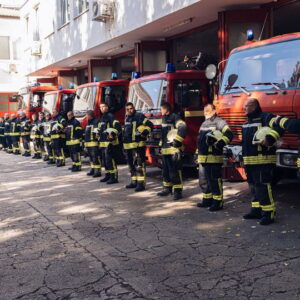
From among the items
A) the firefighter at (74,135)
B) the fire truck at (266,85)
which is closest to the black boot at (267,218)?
the fire truck at (266,85)

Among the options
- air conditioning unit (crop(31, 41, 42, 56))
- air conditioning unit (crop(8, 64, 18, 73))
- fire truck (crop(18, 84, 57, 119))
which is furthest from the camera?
air conditioning unit (crop(8, 64, 18, 73))

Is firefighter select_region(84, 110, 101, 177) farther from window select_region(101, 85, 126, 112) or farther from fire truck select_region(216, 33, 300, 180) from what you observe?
fire truck select_region(216, 33, 300, 180)

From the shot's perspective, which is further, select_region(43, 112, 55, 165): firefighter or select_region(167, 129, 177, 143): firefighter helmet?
select_region(43, 112, 55, 165): firefighter

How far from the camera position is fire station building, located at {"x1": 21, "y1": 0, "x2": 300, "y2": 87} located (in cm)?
1012

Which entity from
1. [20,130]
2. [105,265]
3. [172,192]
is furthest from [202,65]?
[20,130]

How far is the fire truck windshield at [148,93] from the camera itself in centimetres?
896

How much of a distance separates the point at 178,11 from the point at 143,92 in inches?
92.9

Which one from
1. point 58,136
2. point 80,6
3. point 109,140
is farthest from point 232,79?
point 80,6

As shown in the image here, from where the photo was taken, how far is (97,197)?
7961 mm

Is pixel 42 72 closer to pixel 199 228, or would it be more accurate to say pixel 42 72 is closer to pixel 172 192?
pixel 172 192

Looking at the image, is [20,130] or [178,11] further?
[20,130]

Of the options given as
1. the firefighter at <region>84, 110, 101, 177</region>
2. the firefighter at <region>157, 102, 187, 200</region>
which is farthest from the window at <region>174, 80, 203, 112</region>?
the firefighter at <region>84, 110, 101, 177</region>

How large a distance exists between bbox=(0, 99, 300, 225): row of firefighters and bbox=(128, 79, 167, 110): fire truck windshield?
0.73 meters

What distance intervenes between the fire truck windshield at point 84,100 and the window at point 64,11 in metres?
7.18
